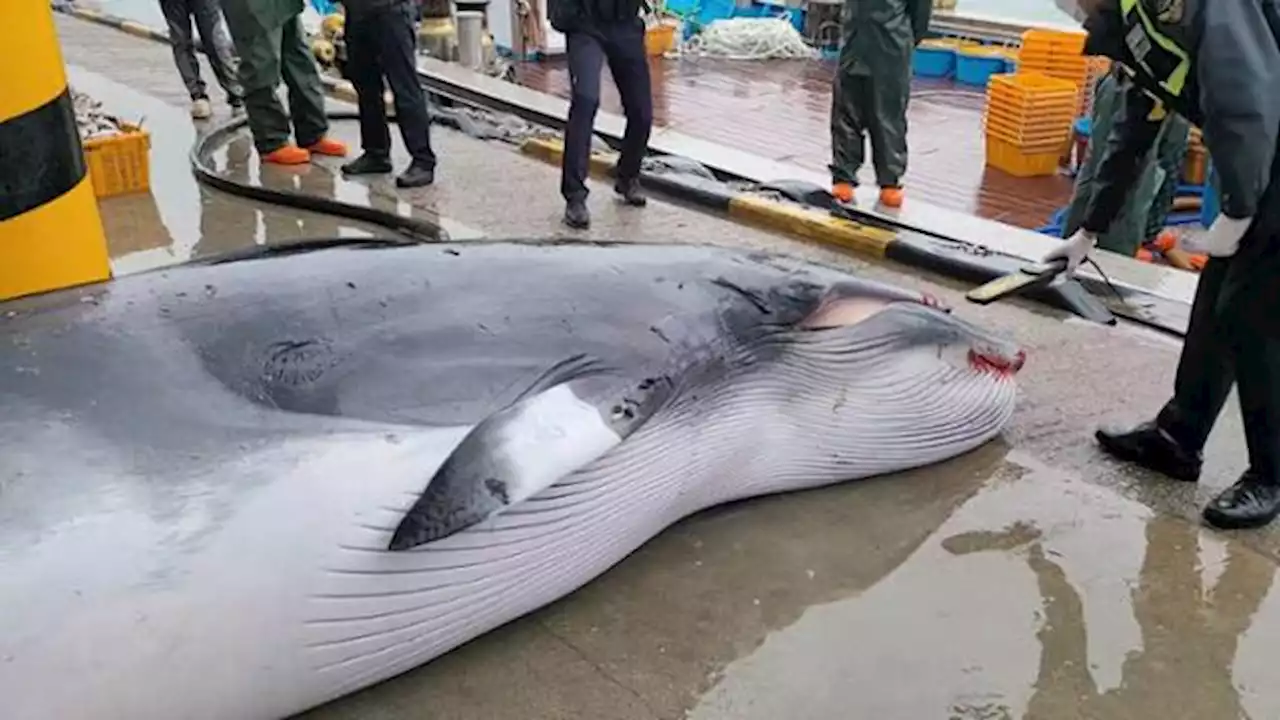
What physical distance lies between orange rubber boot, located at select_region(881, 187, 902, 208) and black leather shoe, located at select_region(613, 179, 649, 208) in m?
1.42

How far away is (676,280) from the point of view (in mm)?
3297

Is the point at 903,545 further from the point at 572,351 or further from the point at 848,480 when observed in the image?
the point at 572,351

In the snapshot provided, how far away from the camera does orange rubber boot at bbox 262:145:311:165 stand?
7477mm

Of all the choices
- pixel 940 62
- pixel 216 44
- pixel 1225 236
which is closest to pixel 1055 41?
pixel 940 62

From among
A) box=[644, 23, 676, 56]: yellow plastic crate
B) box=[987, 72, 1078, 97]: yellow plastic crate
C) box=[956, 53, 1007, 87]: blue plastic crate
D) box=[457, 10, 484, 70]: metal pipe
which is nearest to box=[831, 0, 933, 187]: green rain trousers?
box=[987, 72, 1078, 97]: yellow plastic crate

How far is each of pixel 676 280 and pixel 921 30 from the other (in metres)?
4.43

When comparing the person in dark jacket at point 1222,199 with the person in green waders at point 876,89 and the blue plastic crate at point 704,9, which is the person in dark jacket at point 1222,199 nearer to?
the person in green waders at point 876,89

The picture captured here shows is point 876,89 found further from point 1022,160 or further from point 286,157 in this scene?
point 1022,160

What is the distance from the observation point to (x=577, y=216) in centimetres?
634

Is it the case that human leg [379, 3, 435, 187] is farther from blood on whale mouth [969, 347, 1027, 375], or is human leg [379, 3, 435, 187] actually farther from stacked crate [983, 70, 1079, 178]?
stacked crate [983, 70, 1079, 178]

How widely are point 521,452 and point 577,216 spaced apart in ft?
12.7

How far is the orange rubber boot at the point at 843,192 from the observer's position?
7.27 m

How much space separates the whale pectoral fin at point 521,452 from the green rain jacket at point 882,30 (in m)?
4.71

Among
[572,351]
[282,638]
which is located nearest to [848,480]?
[572,351]
